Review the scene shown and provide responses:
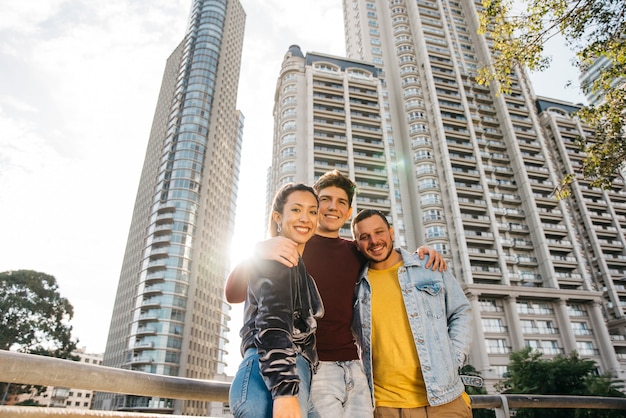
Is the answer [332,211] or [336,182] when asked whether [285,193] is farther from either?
[336,182]

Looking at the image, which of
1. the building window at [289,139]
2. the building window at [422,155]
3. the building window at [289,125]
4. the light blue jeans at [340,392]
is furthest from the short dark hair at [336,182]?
the building window at [422,155]

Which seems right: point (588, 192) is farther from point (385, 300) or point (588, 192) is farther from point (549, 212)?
point (385, 300)

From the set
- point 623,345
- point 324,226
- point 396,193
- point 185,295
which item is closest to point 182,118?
point 185,295

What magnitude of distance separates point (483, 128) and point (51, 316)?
63467 mm

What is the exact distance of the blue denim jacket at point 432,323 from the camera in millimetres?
2377

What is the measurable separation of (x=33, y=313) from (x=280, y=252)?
42294mm

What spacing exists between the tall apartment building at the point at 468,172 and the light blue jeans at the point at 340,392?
4328cm

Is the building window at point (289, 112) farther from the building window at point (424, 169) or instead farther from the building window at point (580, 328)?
the building window at point (580, 328)

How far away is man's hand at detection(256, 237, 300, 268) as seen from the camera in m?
1.65

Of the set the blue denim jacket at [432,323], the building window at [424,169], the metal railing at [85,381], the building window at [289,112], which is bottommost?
the metal railing at [85,381]

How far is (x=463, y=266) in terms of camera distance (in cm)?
4434

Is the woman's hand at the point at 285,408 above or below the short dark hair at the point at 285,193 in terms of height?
below

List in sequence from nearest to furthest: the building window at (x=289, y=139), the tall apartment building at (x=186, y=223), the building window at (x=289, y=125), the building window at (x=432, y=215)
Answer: the building window at (x=432, y=215) → the building window at (x=289, y=139) → the building window at (x=289, y=125) → the tall apartment building at (x=186, y=223)

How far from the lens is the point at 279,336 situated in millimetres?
1475
